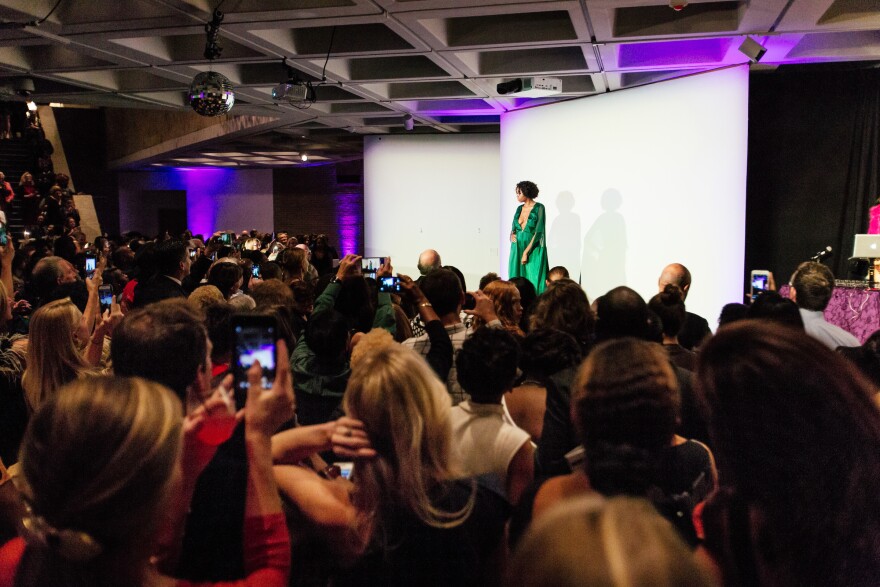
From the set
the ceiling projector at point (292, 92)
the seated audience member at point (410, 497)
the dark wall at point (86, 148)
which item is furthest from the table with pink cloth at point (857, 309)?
the dark wall at point (86, 148)

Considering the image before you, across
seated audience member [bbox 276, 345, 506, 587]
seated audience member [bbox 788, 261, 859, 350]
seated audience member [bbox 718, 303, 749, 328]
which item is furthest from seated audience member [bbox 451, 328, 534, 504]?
seated audience member [bbox 788, 261, 859, 350]

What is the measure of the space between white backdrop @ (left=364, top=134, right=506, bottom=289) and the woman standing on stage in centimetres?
261

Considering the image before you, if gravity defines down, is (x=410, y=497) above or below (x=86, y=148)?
below

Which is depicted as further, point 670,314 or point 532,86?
point 532,86

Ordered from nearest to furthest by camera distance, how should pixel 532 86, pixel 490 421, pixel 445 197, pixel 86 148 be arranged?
pixel 490 421
pixel 532 86
pixel 445 197
pixel 86 148

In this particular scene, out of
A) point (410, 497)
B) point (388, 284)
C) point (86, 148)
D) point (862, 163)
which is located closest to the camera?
point (410, 497)

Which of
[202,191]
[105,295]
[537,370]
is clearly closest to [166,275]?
[105,295]

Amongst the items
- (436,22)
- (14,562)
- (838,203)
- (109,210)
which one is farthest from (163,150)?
(14,562)

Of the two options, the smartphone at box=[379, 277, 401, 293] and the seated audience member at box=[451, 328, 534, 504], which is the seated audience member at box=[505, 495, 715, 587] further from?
the smartphone at box=[379, 277, 401, 293]

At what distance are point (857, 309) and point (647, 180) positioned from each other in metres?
2.26

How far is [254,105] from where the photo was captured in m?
7.80

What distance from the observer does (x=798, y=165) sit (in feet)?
23.4

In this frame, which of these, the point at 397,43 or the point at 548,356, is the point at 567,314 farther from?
the point at 397,43

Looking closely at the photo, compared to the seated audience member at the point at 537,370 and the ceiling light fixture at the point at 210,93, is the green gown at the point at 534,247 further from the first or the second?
the seated audience member at the point at 537,370
